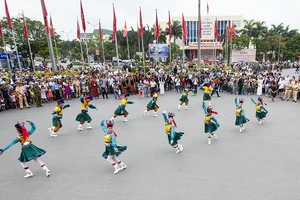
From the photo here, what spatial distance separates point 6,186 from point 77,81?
1181 cm

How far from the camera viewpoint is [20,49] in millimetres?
37438

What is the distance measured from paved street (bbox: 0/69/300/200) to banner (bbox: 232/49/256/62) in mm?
28095

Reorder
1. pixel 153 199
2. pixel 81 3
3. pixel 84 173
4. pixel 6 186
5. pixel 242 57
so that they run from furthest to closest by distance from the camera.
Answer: pixel 242 57, pixel 81 3, pixel 84 173, pixel 6 186, pixel 153 199

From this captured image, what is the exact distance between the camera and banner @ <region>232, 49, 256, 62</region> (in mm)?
35903

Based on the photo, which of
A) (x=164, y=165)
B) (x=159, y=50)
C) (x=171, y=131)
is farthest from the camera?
(x=159, y=50)

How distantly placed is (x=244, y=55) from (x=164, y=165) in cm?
3438

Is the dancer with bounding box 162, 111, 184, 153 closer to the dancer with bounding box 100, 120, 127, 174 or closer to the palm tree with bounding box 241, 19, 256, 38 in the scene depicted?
the dancer with bounding box 100, 120, 127, 174

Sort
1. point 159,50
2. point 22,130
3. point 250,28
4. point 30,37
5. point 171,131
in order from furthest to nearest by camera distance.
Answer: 1. point 250,28
2. point 159,50
3. point 30,37
4. point 171,131
5. point 22,130

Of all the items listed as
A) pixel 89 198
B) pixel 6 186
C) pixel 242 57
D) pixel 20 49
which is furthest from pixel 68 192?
pixel 20 49

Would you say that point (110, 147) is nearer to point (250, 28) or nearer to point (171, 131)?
point (171, 131)

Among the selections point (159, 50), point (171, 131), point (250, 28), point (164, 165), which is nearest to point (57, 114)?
point (171, 131)

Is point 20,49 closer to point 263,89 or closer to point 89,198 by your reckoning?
point 263,89

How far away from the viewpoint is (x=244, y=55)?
3628 cm

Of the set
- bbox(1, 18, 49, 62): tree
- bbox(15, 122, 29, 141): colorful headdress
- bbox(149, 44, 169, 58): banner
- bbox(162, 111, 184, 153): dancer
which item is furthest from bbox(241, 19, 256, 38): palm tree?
bbox(15, 122, 29, 141): colorful headdress
